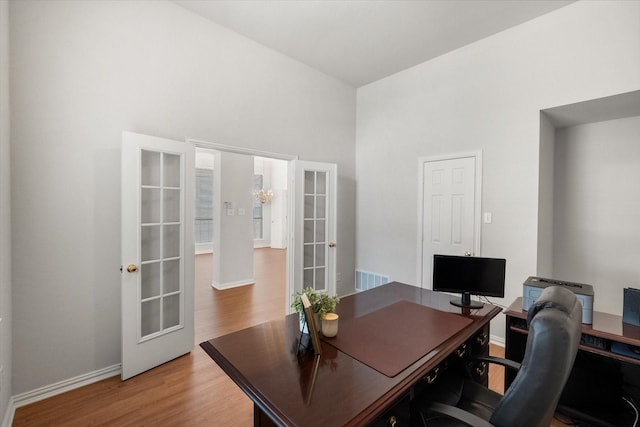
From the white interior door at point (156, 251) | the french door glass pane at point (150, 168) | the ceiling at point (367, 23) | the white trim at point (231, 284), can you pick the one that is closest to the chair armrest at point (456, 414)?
the white interior door at point (156, 251)

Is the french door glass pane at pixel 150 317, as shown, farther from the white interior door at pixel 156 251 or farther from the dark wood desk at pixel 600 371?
the dark wood desk at pixel 600 371

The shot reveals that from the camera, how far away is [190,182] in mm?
→ 2811

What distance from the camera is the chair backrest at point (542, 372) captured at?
0.90 metres

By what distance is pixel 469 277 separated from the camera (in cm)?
201

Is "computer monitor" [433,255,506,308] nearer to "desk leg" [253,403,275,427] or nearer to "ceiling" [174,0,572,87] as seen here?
"desk leg" [253,403,275,427]

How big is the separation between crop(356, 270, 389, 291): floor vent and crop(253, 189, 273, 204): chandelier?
5605 millimetres

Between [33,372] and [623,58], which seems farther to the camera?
[623,58]

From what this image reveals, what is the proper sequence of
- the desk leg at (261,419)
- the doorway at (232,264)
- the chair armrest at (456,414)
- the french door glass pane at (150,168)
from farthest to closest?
the doorway at (232,264)
the french door glass pane at (150,168)
the desk leg at (261,419)
the chair armrest at (456,414)

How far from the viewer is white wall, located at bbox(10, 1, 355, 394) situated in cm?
212

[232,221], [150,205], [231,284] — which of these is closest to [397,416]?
[150,205]

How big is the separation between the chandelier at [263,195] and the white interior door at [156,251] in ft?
22.1

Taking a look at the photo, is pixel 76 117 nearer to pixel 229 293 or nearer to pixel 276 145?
pixel 276 145

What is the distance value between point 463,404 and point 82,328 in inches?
110

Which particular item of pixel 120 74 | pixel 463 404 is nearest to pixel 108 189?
pixel 120 74
